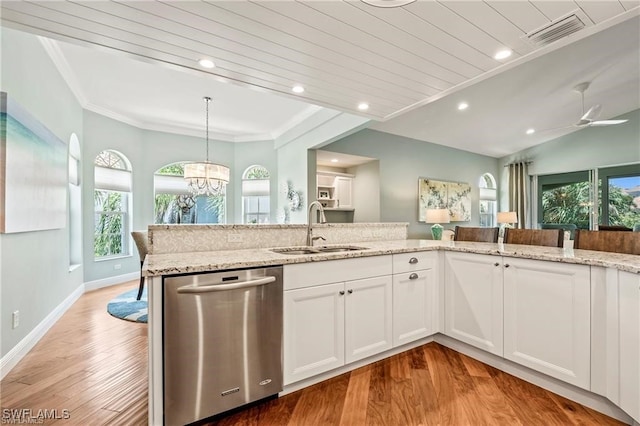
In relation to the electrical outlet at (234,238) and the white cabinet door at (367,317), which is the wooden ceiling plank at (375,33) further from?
the white cabinet door at (367,317)

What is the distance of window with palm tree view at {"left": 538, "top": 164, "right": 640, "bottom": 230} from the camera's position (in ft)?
19.5

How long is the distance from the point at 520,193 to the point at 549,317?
22.9 ft

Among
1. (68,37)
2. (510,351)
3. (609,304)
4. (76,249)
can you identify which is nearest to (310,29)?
(68,37)

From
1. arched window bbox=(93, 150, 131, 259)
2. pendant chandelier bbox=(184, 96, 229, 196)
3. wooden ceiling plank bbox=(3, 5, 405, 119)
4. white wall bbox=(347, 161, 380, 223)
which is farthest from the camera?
white wall bbox=(347, 161, 380, 223)

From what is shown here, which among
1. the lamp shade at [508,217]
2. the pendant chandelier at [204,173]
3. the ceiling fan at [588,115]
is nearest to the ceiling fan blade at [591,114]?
the ceiling fan at [588,115]

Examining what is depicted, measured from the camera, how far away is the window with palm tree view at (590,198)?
5934 millimetres

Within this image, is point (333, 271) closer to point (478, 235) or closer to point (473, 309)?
point (473, 309)

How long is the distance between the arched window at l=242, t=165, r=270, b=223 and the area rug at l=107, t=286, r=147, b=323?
290cm

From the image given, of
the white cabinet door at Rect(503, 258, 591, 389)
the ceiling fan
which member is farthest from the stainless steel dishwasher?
the ceiling fan

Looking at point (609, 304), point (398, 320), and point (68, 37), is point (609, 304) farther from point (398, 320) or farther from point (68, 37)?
point (68, 37)

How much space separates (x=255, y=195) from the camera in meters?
6.76

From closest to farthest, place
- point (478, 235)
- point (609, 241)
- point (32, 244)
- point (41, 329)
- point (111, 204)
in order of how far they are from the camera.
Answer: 1. point (609, 241)
2. point (32, 244)
3. point (41, 329)
4. point (478, 235)
5. point (111, 204)

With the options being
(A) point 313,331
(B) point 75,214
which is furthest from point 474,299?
(B) point 75,214

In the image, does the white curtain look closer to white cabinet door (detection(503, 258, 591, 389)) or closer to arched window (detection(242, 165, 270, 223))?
arched window (detection(242, 165, 270, 223))
